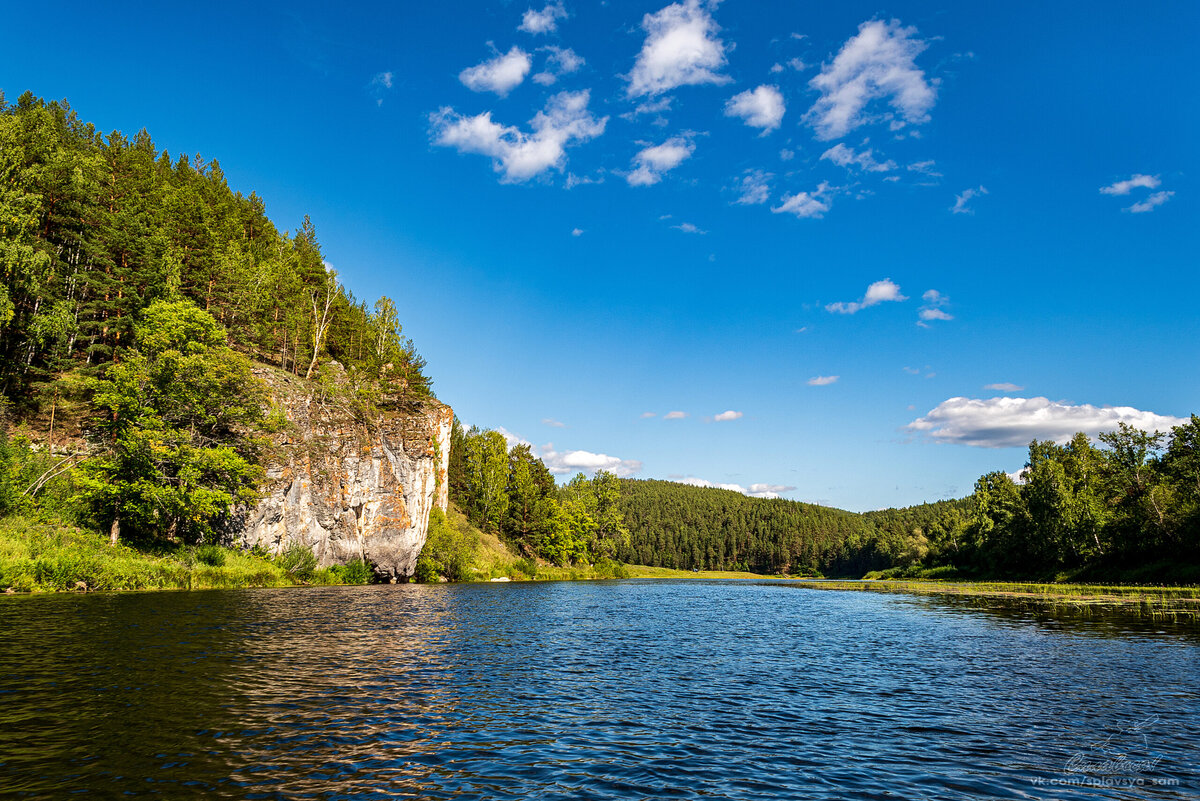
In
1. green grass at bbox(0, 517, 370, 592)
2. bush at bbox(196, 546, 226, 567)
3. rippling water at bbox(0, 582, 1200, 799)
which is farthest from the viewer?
bush at bbox(196, 546, 226, 567)

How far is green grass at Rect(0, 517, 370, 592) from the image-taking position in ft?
119

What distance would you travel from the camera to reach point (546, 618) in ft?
130

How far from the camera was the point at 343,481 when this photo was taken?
215 feet

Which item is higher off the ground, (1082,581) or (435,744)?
(435,744)

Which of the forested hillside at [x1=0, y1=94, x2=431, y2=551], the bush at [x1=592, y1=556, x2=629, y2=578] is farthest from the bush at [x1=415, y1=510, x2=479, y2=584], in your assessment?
the bush at [x1=592, y1=556, x2=629, y2=578]

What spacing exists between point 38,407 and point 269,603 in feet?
108

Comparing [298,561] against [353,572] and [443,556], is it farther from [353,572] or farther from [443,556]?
[443,556]

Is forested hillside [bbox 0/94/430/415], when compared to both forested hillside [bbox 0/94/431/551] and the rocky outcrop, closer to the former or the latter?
forested hillside [bbox 0/94/431/551]

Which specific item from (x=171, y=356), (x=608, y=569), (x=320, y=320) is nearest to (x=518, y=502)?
(x=608, y=569)

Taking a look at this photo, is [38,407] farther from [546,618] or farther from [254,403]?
[546,618]

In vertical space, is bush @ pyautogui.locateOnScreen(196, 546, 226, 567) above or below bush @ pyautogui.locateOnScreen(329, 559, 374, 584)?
above

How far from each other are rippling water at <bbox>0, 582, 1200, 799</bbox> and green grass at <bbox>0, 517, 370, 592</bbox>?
603cm

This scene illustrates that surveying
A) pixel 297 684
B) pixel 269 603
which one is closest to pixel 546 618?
pixel 269 603

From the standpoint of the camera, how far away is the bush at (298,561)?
5648cm
